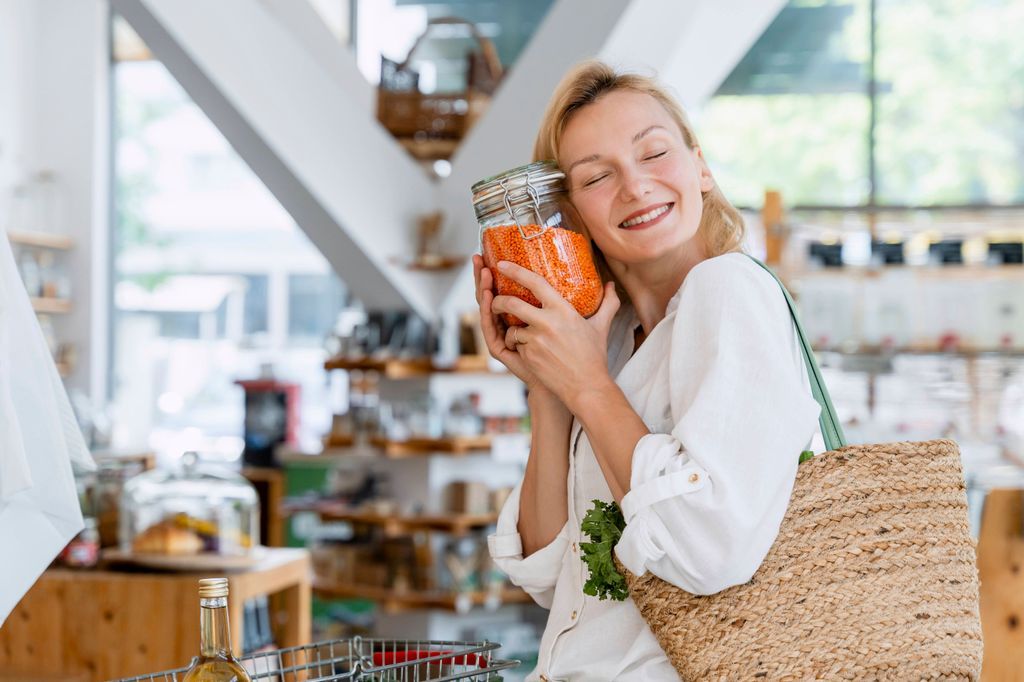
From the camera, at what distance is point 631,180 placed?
1540 mm

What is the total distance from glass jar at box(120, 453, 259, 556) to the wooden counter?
82mm

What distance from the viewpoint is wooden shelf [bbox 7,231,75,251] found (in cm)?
780

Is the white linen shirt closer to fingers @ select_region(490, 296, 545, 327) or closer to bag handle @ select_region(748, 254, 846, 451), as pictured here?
bag handle @ select_region(748, 254, 846, 451)

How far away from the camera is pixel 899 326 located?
4613mm

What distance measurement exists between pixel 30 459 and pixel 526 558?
69cm

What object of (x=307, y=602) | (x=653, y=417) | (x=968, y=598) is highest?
(x=653, y=417)

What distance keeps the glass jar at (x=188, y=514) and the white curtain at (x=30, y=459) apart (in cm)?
188

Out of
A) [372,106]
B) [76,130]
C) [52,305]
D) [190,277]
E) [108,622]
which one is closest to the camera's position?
[108,622]

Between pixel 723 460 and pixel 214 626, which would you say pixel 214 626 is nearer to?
pixel 214 626

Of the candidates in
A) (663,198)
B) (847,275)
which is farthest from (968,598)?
(847,275)

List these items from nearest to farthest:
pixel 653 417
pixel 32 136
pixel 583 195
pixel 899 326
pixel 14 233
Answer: pixel 653 417, pixel 583 195, pixel 899 326, pixel 14 233, pixel 32 136

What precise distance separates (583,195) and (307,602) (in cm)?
231

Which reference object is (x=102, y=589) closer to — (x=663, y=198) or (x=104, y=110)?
(x=663, y=198)

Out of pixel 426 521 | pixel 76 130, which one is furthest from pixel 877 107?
pixel 76 130
